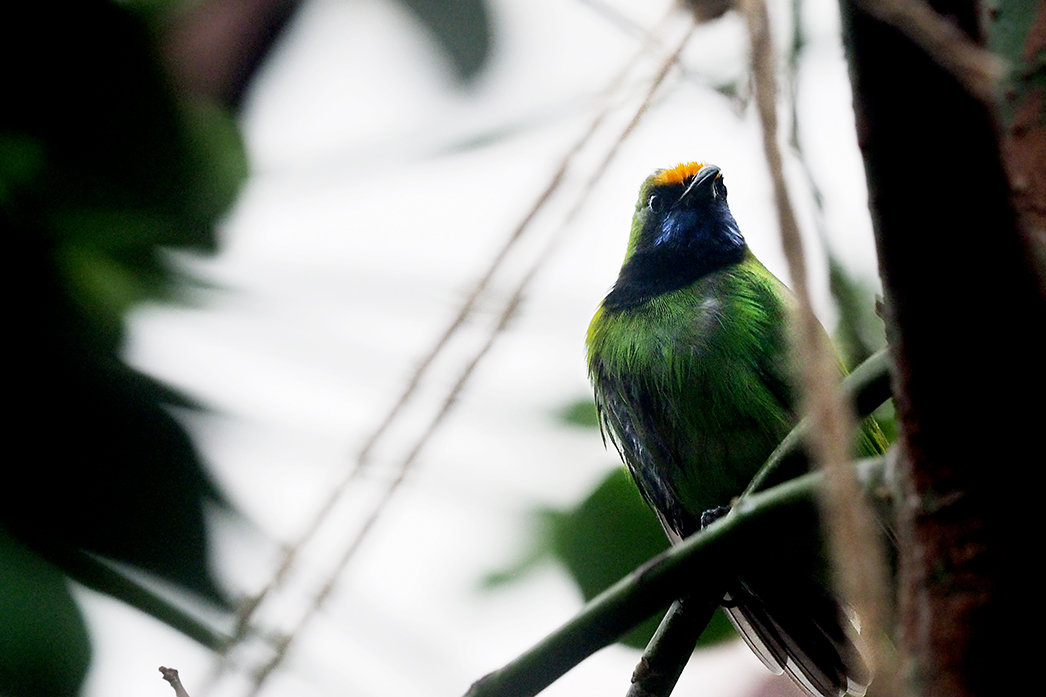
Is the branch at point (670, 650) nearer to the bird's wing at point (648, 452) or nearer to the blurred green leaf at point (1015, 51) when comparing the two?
the blurred green leaf at point (1015, 51)

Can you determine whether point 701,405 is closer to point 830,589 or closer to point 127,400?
point 830,589

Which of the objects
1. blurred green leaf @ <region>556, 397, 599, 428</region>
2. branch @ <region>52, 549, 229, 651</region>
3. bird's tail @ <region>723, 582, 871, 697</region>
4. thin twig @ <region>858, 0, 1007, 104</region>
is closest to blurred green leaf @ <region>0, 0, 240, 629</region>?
branch @ <region>52, 549, 229, 651</region>

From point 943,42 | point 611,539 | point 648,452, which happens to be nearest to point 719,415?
point 648,452

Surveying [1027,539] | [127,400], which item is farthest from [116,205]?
[1027,539]

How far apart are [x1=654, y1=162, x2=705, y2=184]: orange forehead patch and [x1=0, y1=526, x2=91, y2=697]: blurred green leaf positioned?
92.6 inches

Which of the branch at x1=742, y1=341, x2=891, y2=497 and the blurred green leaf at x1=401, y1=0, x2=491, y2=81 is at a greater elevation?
the blurred green leaf at x1=401, y1=0, x2=491, y2=81

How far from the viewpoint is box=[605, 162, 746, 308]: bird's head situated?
348 centimetres

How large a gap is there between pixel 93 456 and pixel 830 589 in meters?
1.84

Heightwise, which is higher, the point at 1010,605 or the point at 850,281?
the point at 850,281

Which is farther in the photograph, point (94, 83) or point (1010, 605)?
point (94, 83)

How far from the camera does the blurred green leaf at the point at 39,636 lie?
238 centimetres

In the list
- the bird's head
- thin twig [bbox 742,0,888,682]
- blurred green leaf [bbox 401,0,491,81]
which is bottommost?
thin twig [bbox 742,0,888,682]

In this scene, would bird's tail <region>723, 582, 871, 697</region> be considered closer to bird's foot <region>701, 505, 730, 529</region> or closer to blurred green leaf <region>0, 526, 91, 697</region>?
bird's foot <region>701, 505, 730, 529</region>

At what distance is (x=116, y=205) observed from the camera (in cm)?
280
